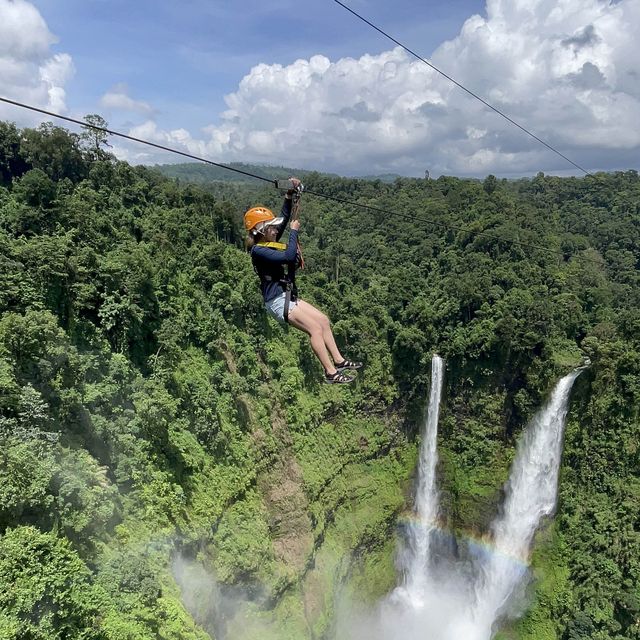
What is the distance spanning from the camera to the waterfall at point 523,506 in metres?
25.3

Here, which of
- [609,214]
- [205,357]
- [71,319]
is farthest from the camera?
[609,214]

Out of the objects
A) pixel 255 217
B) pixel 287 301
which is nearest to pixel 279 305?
pixel 287 301

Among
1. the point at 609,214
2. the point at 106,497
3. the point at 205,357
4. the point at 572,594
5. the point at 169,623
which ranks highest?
the point at 609,214

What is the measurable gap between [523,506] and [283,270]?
83.5 feet

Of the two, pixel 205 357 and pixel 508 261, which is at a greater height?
pixel 508 261

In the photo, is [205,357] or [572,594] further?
[572,594]

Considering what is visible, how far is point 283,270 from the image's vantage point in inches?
269

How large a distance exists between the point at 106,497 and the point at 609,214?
48.1 m

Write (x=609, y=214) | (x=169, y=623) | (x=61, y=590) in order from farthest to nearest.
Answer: (x=609, y=214), (x=169, y=623), (x=61, y=590)

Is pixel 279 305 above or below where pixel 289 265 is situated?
below

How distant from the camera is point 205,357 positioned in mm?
21203

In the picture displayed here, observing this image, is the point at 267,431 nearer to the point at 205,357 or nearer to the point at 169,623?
the point at 205,357

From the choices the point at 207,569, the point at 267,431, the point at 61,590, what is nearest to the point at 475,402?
the point at 267,431

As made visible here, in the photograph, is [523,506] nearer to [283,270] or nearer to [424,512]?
[424,512]
